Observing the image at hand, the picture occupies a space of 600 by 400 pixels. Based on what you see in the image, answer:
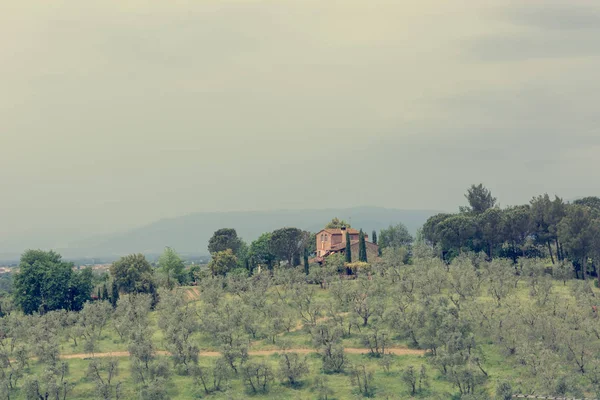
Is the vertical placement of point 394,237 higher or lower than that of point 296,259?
higher

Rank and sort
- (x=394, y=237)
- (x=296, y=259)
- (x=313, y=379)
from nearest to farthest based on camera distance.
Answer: (x=313, y=379) → (x=296, y=259) → (x=394, y=237)

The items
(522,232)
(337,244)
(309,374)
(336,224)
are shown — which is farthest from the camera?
(336,224)

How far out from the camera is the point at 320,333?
75.8 m

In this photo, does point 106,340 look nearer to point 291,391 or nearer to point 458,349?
point 291,391

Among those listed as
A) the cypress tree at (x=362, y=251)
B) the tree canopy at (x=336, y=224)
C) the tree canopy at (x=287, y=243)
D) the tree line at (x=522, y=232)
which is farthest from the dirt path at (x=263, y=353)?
the tree canopy at (x=336, y=224)

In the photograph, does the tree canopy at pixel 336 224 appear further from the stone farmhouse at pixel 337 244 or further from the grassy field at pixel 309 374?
the grassy field at pixel 309 374

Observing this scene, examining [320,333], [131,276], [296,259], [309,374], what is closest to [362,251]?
[296,259]

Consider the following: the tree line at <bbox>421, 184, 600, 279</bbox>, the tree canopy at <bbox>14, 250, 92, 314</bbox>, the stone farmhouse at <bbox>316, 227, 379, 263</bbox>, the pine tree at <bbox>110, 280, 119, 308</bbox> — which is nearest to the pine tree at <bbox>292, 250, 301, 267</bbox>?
the stone farmhouse at <bbox>316, 227, 379, 263</bbox>

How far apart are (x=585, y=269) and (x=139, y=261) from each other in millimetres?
76812

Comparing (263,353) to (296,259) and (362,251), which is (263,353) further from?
(296,259)

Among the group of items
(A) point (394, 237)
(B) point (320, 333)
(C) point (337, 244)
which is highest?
(A) point (394, 237)

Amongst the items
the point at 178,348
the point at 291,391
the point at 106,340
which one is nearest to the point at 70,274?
the point at 106,340

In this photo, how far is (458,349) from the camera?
7075 cm

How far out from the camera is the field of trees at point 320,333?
67250 millimetres
